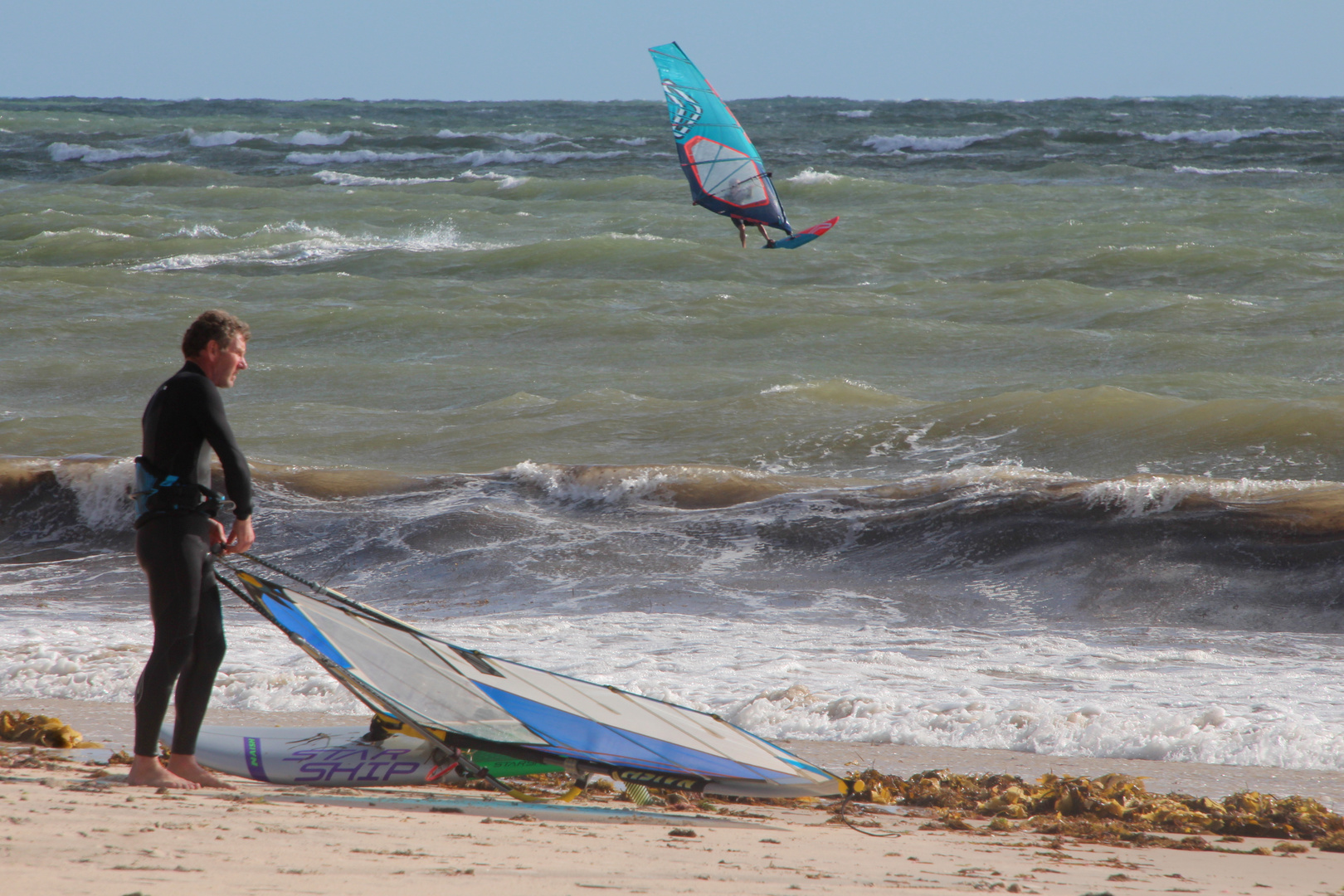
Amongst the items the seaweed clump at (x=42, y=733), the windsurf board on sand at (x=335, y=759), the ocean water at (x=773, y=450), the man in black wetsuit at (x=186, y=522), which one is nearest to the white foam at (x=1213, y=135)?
the ocean water at (x=773, y=450)

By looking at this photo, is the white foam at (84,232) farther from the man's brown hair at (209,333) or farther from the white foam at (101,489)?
the man's brown hair at (209,333)

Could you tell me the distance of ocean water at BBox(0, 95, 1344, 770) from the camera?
5.33 m

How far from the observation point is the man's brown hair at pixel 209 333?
3252mm

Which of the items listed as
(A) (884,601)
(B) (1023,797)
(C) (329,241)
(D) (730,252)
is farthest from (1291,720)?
(C) (329,241)

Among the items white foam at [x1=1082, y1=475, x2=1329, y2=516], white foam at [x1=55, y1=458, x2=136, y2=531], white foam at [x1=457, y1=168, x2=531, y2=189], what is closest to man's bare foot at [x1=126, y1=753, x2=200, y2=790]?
white foam at [x1=55, y1=458, x2=136, y2=531]

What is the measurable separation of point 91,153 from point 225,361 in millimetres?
43508

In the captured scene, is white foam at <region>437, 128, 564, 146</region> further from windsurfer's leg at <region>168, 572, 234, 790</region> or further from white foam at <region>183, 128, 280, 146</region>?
windsurfer's leg at <region>168, 572, 234, 790</region>

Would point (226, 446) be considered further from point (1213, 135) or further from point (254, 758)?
point (1213, 135)

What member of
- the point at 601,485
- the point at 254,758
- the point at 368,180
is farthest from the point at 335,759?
the point at 368,180

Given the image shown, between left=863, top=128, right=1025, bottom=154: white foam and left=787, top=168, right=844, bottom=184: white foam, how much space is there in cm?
891

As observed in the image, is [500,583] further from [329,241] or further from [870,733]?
[329,241]

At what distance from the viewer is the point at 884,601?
654 centimetres

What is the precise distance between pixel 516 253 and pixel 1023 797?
18.2 meters

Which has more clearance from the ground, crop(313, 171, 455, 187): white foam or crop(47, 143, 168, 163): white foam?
crop(47, 143, 168, 163): white foam
